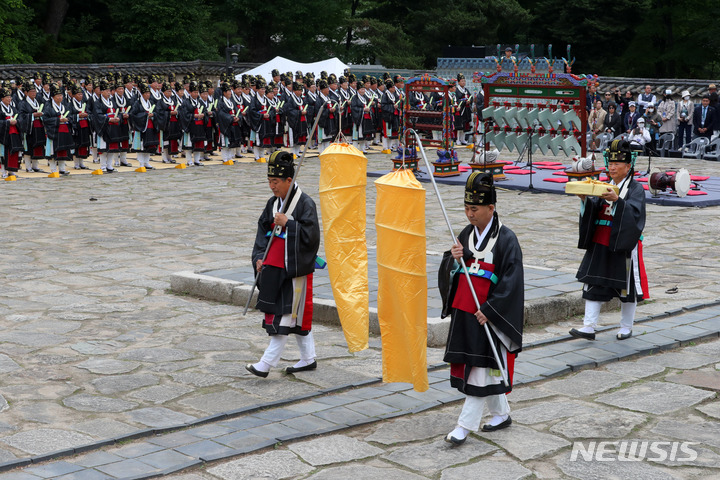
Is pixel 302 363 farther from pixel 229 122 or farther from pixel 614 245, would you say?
pixel 229 122

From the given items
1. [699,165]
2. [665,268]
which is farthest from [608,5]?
[665,268]

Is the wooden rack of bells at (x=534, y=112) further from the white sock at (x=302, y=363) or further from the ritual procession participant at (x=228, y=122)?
the white sock at (x=302, y=363)

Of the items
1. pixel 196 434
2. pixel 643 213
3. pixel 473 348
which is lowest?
pixel 196 434

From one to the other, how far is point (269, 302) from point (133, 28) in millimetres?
28690

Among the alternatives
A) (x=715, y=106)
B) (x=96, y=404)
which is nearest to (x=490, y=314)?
(x=96, y=404)

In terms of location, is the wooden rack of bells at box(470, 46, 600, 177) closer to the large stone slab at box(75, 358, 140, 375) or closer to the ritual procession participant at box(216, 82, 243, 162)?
the ritual procession participant at box(216, 82, 243, 162)

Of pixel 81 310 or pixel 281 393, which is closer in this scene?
pixel 281 393

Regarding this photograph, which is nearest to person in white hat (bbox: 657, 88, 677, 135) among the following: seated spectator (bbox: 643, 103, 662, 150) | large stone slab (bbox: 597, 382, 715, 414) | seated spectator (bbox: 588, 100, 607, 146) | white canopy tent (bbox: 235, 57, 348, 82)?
seated spectator (bbox: 643, 103, 662, 150)

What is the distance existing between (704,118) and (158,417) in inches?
Answer: 742

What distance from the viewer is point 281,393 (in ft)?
20.4

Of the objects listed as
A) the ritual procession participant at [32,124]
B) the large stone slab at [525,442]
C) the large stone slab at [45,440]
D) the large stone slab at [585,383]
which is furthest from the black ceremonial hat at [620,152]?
the ritual procession participant at [32,124]

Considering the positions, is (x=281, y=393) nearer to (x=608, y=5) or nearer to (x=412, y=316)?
(x=412, y=316)

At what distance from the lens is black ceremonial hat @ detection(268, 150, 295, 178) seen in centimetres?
648

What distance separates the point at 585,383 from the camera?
6426 mm
